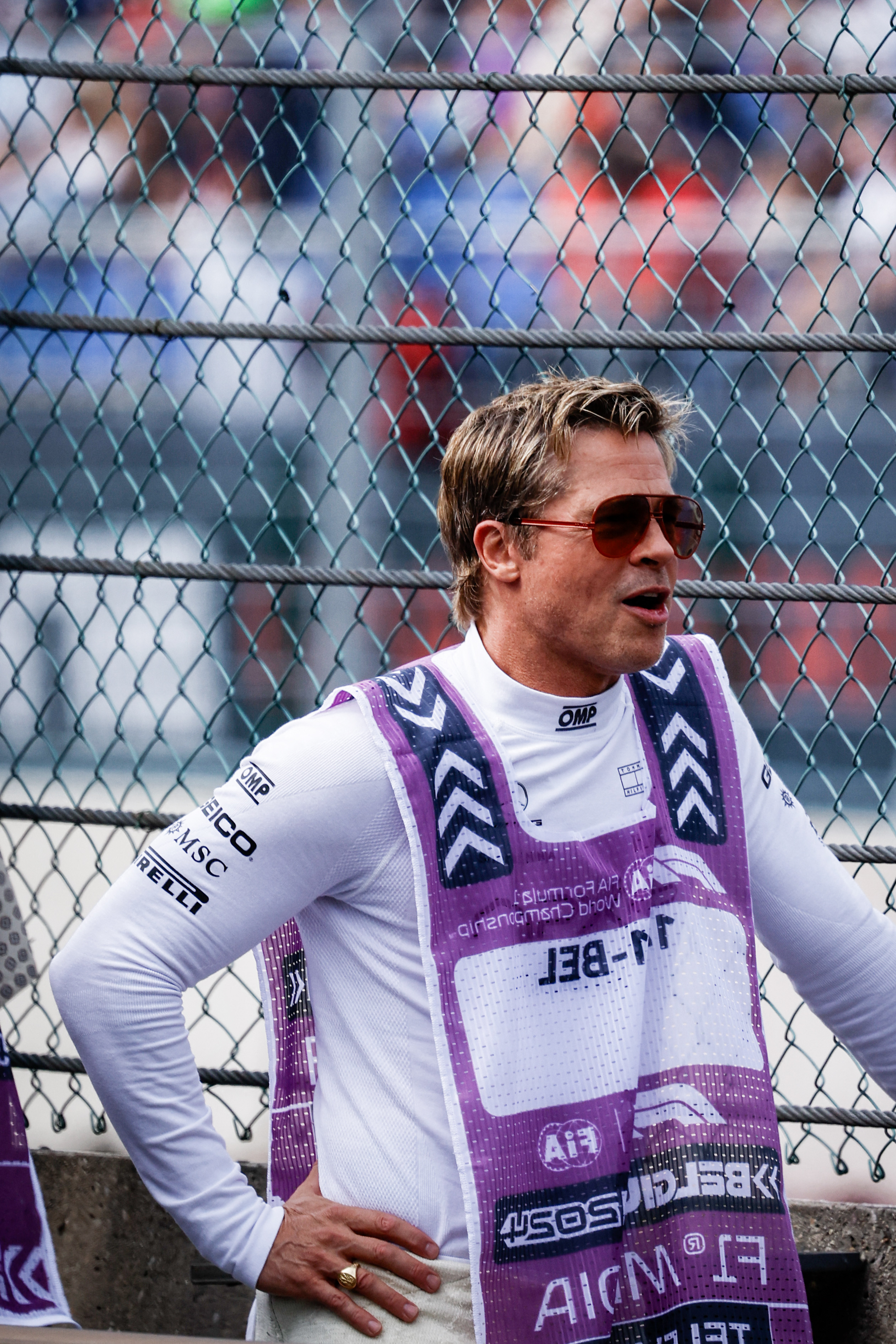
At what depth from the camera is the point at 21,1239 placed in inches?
55.4

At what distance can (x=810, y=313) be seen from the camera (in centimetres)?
529

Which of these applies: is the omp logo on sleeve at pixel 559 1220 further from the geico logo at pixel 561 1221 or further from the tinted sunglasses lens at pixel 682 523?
the tinted sunglasses lens at pixel 682 523

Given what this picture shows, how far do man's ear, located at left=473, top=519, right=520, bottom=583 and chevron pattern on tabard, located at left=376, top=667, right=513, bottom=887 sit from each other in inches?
8.3

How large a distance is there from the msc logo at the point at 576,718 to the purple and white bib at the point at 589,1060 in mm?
103

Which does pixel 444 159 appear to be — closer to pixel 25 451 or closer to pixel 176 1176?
pixel 25 451

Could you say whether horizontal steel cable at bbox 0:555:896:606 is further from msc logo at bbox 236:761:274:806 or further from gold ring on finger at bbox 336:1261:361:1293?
gold ring on finger at bbox 336:1261:361:1293

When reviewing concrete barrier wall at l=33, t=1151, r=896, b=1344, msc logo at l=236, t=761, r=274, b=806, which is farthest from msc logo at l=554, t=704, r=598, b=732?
concrete barrier wall at l=33, t=1151, r=896, b=1344

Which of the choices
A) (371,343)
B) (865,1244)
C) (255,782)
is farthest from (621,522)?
(865,1244)

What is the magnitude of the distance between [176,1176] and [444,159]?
15.6 ft

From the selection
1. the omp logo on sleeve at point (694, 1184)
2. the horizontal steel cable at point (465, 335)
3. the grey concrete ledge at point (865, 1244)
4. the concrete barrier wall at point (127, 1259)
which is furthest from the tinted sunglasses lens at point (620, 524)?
the concrete barrier wall at point (127, 1259)

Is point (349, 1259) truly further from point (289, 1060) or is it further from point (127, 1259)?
point (127, 1259)

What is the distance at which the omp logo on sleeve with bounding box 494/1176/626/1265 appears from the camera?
149 cm

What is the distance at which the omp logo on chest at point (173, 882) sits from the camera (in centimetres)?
151

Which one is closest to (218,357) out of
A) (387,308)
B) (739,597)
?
(387,308)
